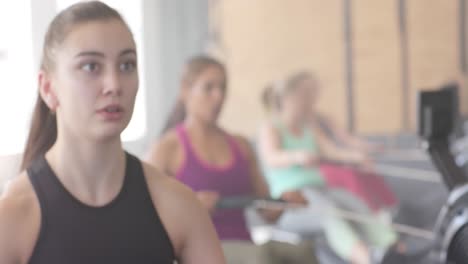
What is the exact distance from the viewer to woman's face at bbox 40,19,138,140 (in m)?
0.90

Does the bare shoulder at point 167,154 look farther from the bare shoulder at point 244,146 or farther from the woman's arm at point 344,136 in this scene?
the woman's arm at point 344,136

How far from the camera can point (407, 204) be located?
2869mm

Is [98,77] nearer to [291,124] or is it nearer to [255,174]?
[255,174]

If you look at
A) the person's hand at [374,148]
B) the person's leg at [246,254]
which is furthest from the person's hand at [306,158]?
the person's leg at [246,254]

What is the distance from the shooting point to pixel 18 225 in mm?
881

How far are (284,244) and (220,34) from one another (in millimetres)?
1427

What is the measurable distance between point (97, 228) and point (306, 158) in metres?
1.99

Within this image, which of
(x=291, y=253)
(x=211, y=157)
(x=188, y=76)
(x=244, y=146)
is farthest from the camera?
(x=188, y=76)

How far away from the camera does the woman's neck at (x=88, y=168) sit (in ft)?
3.05

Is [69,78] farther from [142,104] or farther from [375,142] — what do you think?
[375,142]

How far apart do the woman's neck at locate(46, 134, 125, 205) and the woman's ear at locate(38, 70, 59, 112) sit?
0.16 ft

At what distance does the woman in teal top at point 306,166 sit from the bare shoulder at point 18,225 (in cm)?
193

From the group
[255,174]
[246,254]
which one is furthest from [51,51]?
[255,174]

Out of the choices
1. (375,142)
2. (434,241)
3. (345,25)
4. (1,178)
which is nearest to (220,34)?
(345,25)
